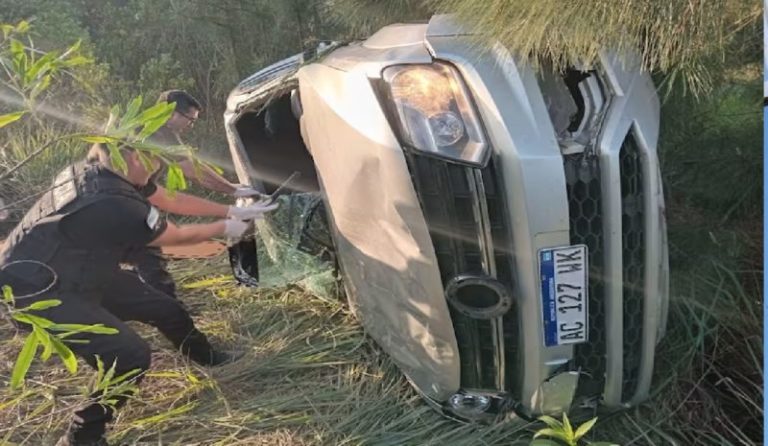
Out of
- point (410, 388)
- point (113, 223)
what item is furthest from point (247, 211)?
point (410, 388)

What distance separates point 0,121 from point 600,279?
158cm

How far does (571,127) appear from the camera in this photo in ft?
7.16

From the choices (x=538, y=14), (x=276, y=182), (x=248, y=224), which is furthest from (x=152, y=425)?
(x=538, y=14)

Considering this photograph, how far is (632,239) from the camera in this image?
2.18 meters

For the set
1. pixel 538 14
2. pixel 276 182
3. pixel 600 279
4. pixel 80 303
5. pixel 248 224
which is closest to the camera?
pixel 538 14

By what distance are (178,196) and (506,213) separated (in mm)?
1532

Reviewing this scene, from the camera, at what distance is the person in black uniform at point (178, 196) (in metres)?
2.94

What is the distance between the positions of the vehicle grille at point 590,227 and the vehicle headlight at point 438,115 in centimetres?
26

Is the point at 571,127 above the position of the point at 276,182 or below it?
above

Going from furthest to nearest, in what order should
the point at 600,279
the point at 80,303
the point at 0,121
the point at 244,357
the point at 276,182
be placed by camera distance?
the point at 276,182
the point at 244,357
the point at 80,303
the point at 600,279
the point at 0,121

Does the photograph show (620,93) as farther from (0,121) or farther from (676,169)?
(0,121)

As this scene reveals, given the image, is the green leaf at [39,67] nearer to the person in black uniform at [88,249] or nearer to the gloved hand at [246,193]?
the person in black uniform at [88,249]

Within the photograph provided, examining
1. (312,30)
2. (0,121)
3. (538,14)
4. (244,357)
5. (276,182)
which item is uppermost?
(0,121)

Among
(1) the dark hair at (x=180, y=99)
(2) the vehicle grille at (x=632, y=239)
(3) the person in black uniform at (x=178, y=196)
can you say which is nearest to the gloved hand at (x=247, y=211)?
(3) the person in black uniform at (x=178, y=196)
